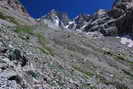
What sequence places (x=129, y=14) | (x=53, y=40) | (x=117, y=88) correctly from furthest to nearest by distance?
(x=129, y=14), (x=53, y=40), (x=117, y=88)

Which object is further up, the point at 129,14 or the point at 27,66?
the point at 129,14

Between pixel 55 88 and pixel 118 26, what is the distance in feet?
542

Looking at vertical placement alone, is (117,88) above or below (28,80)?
below

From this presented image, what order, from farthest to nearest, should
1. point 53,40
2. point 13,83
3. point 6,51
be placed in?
1. point 53,40
2. point 6,51
3. point 13,83

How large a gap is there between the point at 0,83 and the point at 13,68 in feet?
13.4

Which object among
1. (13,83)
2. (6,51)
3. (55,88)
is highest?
(6,51)

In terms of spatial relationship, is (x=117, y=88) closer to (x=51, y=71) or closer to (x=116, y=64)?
(x=51, y=71)

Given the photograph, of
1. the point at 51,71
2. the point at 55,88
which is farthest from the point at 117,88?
the point at 55,88

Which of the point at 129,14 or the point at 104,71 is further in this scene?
the point at 129,14

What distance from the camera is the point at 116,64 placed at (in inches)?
1938

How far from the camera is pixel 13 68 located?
20.7 m

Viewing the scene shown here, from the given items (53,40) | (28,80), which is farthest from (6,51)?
(53,40)

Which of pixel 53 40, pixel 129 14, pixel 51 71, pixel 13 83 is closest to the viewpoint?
pixel 13 83

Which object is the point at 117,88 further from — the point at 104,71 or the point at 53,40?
the point at 53,40
